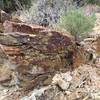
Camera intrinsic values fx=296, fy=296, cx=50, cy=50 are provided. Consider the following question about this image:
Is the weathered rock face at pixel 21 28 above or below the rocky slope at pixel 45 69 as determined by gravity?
above

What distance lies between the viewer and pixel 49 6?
7469mm

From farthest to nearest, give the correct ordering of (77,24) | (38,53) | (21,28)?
(77,24) < (21,28) < (38,53)

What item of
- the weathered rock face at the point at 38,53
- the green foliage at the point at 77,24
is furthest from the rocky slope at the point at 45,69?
the green foliage at the point at 77,24

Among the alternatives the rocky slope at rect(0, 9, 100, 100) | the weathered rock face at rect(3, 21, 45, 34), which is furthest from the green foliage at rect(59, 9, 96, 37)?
the weathered rock face at rect(3, 21, 45, 34)

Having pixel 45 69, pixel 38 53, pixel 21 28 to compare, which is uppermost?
pixel 21 28

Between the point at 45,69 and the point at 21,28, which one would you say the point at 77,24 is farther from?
the point at 45,69

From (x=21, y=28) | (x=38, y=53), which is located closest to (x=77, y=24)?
(x=21, y=28)

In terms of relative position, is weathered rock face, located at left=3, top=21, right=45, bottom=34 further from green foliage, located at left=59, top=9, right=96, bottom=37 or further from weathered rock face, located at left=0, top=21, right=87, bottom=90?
green foliage, located at left=59, top=9, right=96, bottom=37

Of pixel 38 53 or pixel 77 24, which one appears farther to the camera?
pixel 77 24

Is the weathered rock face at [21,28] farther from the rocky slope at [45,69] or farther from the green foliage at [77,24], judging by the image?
the green foliage at [77,24]

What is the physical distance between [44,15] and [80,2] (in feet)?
6.28

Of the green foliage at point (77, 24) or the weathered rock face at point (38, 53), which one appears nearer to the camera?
the weathered rock face at point (38, 53)

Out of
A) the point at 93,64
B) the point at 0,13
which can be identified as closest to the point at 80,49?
the point at 93,64

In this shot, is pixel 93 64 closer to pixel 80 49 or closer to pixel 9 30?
pixel 80 49
